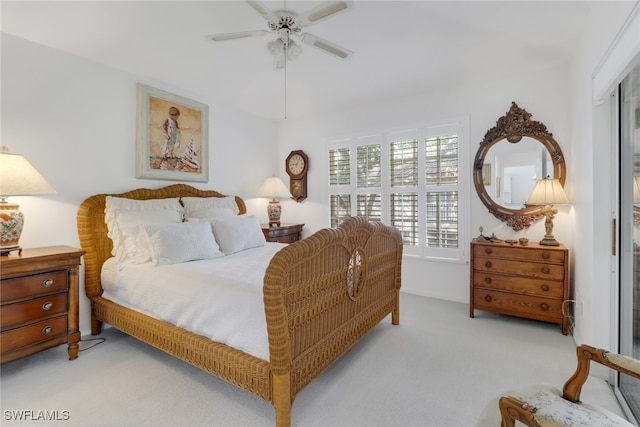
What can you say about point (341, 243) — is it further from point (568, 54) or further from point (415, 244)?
point (568, 54)

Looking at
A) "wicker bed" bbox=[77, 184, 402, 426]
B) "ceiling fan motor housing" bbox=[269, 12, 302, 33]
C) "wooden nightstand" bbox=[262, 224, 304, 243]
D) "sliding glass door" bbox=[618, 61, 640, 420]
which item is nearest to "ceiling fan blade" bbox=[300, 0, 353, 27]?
"ceiling fan motor housing" bbox=[269, 12, 302, 33]

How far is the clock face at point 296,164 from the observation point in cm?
474

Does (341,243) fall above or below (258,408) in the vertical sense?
above

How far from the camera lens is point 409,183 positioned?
3.93 meters

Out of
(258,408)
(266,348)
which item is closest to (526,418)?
(266,348)

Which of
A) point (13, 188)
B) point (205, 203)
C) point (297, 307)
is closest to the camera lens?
point (297, 307)

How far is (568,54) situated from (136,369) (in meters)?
4.57

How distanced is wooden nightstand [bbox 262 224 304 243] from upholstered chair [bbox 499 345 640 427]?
10.7 feet

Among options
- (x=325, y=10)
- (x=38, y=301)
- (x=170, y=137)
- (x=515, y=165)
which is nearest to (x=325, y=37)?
(x=325, y=10)

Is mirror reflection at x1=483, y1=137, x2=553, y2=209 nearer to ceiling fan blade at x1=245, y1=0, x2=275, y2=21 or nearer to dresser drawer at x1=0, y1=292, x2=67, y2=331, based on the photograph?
ceiling fan blade at x1=245, y1=0, x2=275, y2=21

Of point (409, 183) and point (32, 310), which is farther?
point (409, 183)

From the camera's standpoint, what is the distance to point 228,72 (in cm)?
314

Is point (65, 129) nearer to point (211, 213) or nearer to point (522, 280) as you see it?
point (211, 213)

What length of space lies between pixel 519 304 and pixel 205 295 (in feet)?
9.41
